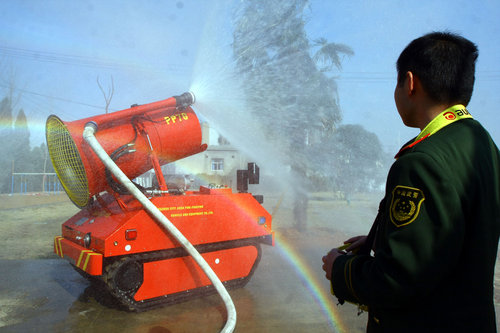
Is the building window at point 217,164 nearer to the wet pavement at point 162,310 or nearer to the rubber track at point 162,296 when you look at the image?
the wet pavement at point 162,310

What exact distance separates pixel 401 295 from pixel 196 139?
4365 millimetres

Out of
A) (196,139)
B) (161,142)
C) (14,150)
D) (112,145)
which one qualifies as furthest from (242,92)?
(14,150)

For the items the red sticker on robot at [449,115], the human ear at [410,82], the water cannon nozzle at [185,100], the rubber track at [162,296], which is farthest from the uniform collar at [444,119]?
the water cannon nozzle at [185,100]

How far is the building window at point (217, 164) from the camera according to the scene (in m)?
32.6

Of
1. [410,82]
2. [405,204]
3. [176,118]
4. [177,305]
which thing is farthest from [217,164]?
[405,204]

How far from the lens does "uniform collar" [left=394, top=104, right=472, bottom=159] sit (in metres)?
1.25

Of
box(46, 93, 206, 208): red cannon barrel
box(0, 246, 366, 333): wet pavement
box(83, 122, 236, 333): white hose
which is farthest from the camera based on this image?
box(46, 93, 206, 208): red cannon barrel

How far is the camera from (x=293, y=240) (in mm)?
9547

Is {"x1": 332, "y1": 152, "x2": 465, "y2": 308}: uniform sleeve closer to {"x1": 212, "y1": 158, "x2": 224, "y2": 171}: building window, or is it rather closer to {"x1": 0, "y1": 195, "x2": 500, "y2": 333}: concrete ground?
{"x1": 0, "y1": 195, "x2": 500, "y2": 333}: concrete ground

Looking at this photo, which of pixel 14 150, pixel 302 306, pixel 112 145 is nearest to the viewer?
pixel 112 145

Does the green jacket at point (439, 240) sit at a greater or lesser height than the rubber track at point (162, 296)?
greater

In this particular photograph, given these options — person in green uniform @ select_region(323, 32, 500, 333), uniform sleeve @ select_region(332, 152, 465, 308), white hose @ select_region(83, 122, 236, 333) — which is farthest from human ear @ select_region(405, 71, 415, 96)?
white hose @ select_region(83, 122, 236, 333)

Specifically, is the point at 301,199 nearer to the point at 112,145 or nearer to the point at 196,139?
the point at 196,139

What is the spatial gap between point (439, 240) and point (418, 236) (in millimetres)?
64
